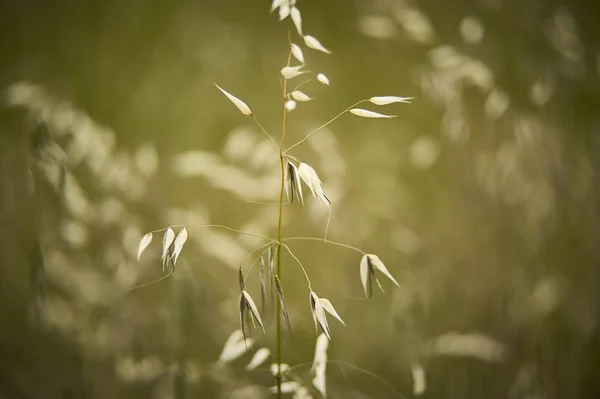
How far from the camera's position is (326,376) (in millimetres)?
1083

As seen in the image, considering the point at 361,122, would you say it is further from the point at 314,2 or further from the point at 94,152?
the point at 94,152

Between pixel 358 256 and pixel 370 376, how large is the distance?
0.30 metres

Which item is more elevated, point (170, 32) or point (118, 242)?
point (170, 32)

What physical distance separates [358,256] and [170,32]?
688 mm

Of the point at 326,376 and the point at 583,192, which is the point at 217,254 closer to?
the point at 326,376

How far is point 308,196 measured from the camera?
1072mm

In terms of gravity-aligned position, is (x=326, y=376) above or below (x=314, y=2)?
below

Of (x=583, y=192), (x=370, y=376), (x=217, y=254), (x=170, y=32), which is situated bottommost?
(x=370, y=376)

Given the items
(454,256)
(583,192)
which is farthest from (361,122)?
(583,192)

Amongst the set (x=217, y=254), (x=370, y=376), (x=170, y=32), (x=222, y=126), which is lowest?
(x=370, y=376)

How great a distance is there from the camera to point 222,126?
41.4 inches

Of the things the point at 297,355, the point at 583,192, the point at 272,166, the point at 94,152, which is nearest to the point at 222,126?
the point at 272,166

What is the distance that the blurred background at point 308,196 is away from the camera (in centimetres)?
104

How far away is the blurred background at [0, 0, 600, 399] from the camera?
3.41 feet
